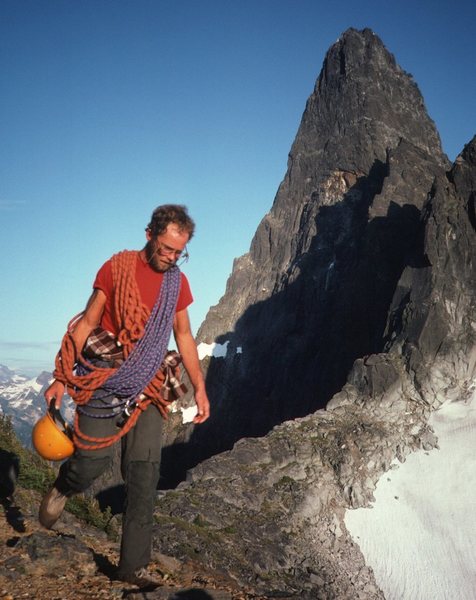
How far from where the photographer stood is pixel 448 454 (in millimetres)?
35281

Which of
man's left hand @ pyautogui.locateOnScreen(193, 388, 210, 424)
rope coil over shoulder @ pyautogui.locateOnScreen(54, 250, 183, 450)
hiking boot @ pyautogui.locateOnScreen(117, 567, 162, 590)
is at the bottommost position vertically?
hiking boot @ pyautogui.locateOnScreen(117, 567, 162, 590)

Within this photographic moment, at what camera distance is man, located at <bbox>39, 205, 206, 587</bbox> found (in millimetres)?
5488

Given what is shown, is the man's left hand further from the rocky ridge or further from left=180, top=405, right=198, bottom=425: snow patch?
left=180, top=405, right=198, bottom=425: snow patch

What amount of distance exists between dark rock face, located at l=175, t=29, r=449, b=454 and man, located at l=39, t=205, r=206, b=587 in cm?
4294

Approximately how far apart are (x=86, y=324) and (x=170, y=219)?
153cm

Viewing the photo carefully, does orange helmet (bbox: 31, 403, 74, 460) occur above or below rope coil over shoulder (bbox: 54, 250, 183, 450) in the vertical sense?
below

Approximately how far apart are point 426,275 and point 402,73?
61203 mm

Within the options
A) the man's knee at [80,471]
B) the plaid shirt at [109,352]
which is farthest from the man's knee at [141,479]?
the plaid shirt at [109,352]

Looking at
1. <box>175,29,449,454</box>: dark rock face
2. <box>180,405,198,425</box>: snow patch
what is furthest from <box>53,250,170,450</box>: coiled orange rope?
<box>180,405,198,425</box>: snow patch

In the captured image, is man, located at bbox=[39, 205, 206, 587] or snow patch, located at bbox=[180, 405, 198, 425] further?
snow patch, located at bbox=[180, 405, 198, 425]

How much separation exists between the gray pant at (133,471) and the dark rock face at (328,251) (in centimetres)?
4297

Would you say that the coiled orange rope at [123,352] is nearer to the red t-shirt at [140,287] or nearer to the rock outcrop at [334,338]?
the red t-shirt at [140,287]

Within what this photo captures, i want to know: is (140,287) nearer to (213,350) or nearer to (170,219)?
(170,219)

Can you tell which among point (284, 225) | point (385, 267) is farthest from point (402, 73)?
point (385, 267)
